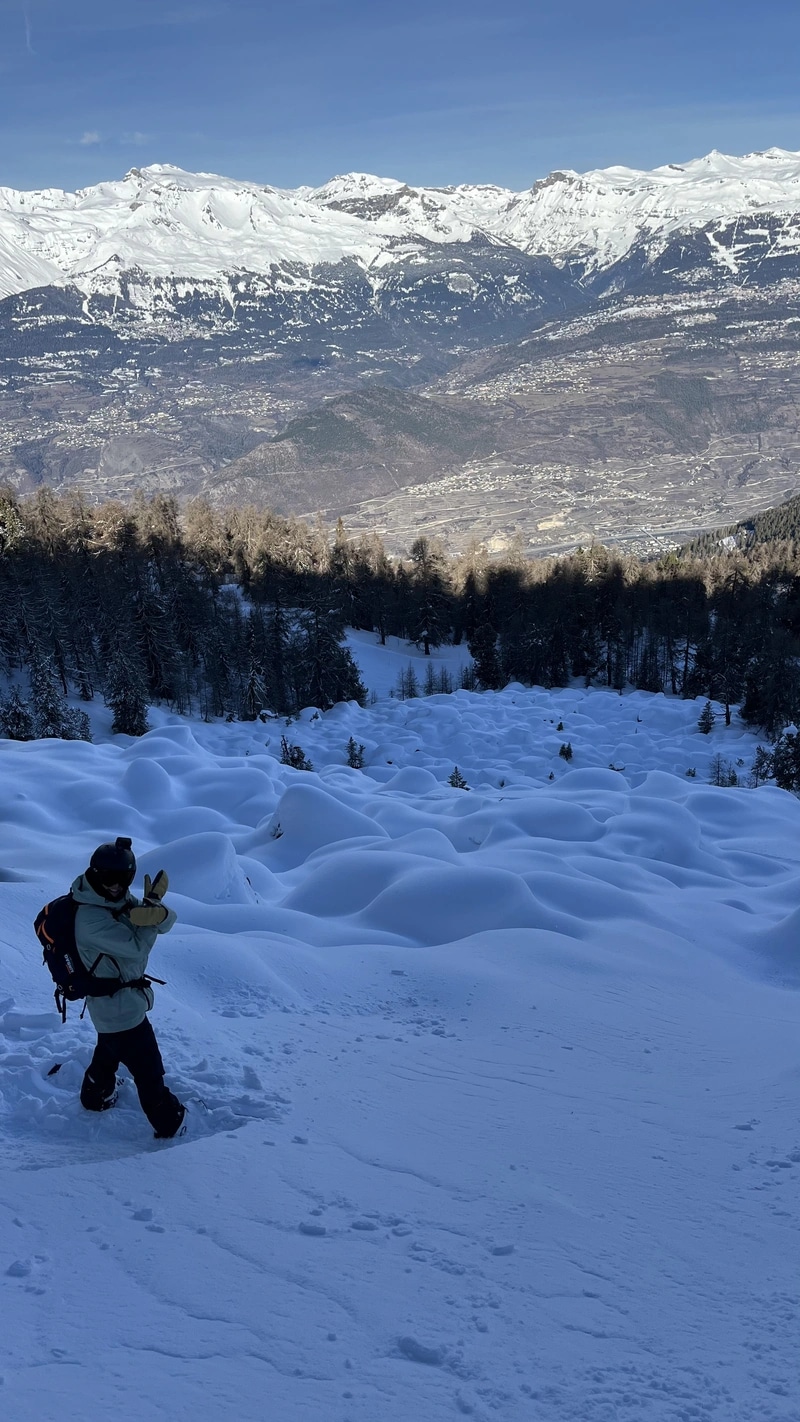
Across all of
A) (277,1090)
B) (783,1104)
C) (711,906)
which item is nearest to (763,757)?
(711,906)

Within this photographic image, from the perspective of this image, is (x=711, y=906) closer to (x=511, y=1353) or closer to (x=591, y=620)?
(x=511, y=1353)

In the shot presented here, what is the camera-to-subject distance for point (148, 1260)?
4.45 m

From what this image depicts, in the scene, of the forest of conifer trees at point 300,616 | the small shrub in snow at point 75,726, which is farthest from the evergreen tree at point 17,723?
the small shrub in snow at point 75,726

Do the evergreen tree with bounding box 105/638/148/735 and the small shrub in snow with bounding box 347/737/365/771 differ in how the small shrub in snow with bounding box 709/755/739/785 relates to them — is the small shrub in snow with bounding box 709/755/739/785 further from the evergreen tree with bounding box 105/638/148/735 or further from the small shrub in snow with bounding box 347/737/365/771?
the evergreen tree with bounding box 105/638/148/735

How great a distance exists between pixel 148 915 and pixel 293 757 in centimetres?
2886

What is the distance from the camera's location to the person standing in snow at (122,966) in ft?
17.1

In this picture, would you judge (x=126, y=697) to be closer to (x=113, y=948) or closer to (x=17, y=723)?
(x=17, y=723)

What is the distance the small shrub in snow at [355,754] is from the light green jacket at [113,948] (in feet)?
99.4

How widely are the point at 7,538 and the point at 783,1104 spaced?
58.5 meters

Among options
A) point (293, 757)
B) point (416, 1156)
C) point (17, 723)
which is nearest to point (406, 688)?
point (293, 757)

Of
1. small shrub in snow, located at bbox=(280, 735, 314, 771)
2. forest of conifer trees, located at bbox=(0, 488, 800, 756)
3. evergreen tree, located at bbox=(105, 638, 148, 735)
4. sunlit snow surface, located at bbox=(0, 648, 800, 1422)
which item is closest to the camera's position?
sunlit snow surface, located at bbox=(0, 648, 800, 1422)

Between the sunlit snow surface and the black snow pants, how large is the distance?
146 mm

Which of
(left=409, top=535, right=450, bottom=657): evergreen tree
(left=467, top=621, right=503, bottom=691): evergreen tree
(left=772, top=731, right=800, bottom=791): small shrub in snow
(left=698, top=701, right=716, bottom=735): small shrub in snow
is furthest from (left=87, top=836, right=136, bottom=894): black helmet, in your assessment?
(left=409, top=535, right=450, bottom=657): evergreen tree

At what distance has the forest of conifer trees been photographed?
47969 millimetres
